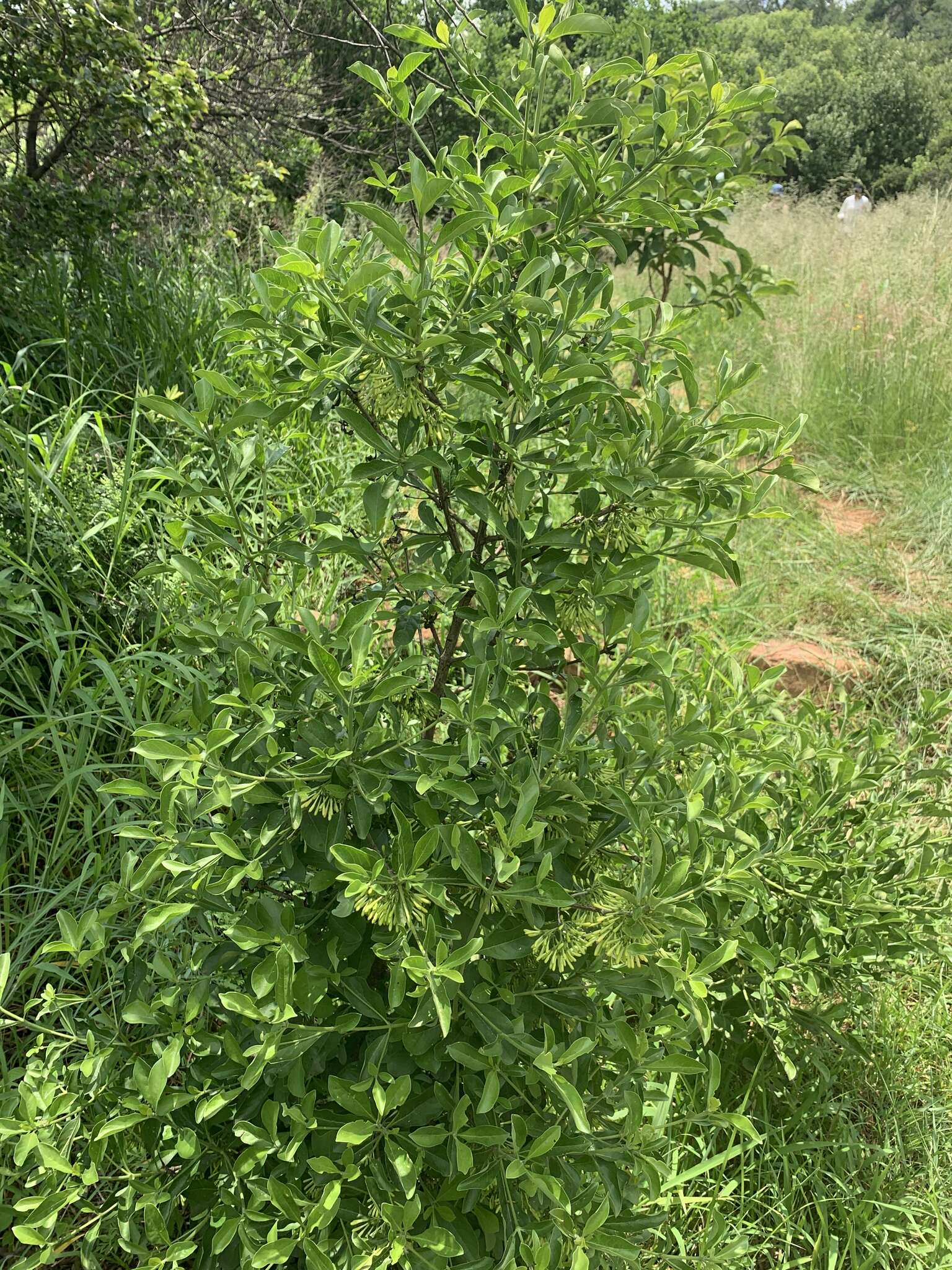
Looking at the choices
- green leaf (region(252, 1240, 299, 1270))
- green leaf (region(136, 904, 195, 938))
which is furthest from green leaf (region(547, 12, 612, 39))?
green leaf (region(252, 1240, 299, 1270))

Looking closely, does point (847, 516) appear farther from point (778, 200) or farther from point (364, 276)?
point (778, 200)

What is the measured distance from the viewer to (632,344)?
1110mm

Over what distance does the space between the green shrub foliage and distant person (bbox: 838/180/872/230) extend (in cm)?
715

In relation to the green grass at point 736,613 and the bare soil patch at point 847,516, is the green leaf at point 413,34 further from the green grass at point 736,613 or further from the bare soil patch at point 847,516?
the bare soil patch at point 847,516

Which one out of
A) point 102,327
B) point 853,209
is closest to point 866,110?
point 853,209

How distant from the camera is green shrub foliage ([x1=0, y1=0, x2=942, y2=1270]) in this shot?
1.00 meters

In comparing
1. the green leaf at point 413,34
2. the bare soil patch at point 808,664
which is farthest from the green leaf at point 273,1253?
the bare soil patch at point 808,664

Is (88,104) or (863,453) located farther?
(863,453)

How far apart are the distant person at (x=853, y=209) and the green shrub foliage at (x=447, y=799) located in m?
7.15

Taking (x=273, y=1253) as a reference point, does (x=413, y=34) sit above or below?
above

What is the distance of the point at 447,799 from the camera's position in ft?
3.76

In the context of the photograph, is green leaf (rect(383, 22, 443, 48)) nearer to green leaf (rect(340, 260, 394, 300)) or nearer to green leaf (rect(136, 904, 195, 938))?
green leaf (rect(340, 260, 394, 300))

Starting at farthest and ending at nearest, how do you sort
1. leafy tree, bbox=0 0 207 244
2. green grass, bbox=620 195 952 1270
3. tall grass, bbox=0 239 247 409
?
tall grass, bbox=0 239 247 409
leafy tree, bbox=0 0 207 244
green grass, bbox=620 195 952 1270

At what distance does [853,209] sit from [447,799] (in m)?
9.08
